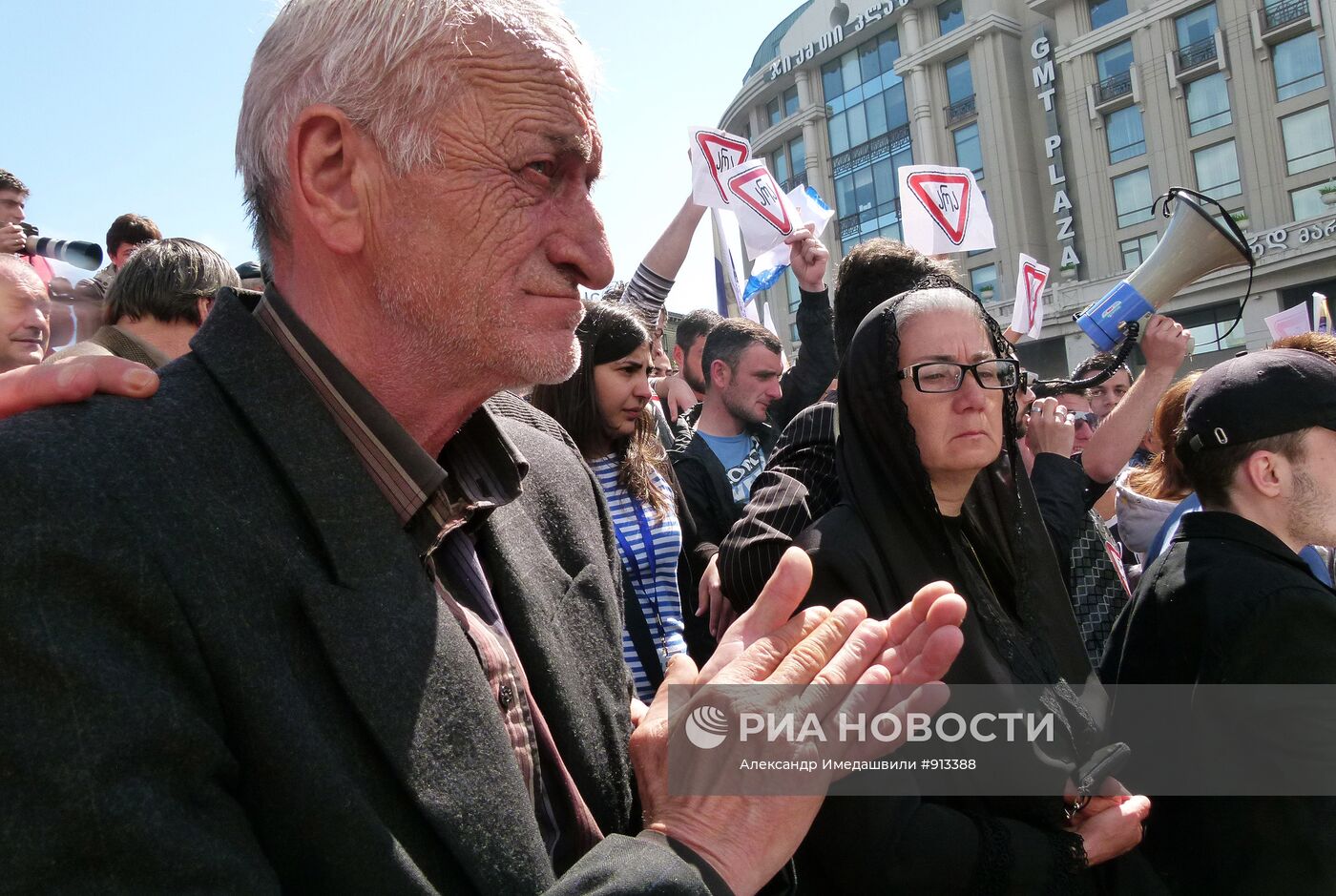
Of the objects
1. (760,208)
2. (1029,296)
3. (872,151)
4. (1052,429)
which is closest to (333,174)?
(1052,429)

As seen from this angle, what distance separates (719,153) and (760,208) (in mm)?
482

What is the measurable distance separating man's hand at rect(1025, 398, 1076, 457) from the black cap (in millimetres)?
919

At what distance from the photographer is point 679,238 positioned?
5484mm

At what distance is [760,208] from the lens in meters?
5.81

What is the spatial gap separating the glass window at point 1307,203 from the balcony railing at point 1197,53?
556 cm

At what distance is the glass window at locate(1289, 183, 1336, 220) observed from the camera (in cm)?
2919

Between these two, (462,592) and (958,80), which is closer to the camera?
(462,592)

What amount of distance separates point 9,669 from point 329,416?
0.47 metres

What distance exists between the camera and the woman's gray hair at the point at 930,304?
2.56m

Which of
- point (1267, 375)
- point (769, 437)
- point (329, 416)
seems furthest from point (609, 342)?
point (329, 416)

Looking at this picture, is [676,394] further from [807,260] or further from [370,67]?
[370,67]

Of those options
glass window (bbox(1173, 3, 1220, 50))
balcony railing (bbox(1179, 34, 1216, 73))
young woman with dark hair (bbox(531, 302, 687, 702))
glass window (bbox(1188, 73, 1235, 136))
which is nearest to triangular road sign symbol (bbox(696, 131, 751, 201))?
young woman with dark hair (bbox(531, 302, 687, 702))

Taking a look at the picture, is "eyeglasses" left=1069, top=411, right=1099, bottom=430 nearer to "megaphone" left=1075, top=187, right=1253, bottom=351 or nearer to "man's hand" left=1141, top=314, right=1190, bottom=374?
"megaphone" left=1075, top=187, right=1253, bottom=351

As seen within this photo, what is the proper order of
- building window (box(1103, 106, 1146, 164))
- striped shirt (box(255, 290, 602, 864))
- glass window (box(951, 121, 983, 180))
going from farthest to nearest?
glass window (box(951, 121, 983, 180)) → building window (box(1103, 106, 1146, 164)) → striped shirt (box(255, 290, 602, 864))
